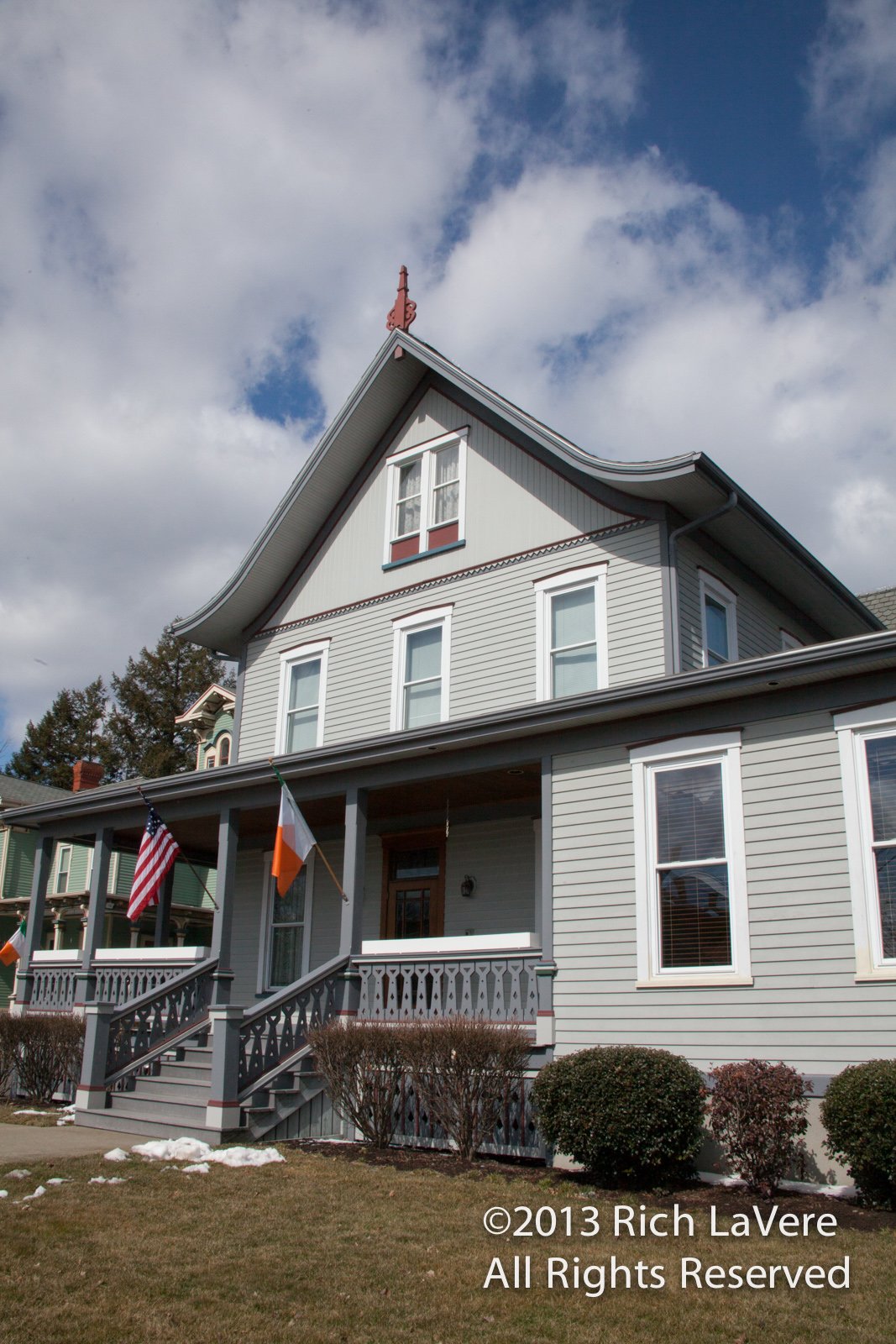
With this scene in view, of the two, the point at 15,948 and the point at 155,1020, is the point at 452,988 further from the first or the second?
the point at 15,948

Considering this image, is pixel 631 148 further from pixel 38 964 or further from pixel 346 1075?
pixel 38 964

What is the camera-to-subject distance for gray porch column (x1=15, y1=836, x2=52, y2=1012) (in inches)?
701

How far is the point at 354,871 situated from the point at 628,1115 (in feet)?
17.7

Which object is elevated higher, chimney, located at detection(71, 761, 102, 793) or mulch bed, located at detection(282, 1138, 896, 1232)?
chimney, located at detection(71, 761, 102, 793)

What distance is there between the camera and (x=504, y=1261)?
658 cm

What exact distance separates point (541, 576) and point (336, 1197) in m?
8.69

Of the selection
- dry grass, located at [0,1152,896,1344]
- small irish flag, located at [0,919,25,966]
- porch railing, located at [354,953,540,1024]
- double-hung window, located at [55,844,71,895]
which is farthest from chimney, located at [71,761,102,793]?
dry grass, located at [0,1152,896,1344]

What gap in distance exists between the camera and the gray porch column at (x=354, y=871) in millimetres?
13320

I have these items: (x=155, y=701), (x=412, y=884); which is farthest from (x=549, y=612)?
(x=155, y=701)

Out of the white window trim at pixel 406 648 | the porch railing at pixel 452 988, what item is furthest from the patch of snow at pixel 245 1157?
the white window trim at pixel 406 648

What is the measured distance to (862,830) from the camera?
9672 millimetres

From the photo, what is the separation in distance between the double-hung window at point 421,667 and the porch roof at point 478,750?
4.22 feet

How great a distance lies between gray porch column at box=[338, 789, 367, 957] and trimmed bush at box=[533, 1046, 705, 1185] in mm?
4414

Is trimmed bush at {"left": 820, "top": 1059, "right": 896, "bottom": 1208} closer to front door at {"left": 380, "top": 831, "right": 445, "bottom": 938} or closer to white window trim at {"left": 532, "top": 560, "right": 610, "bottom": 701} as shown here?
white window trim at {"left": 532, "top": 560, "right": 610, "bottom": 701}
